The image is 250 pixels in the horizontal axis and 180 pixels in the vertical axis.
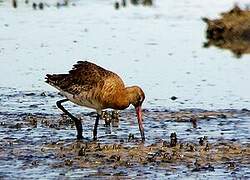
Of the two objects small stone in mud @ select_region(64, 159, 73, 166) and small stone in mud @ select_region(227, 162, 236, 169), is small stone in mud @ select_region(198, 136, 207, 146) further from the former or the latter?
small stone in mud @ select_region(64, 159, 73, 166)

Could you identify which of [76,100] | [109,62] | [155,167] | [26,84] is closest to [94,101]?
[76,100]

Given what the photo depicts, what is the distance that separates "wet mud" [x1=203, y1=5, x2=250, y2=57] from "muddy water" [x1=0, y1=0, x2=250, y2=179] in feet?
1.51

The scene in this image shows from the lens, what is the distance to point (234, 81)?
19.2 m

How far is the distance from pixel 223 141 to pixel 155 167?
6.42 ft

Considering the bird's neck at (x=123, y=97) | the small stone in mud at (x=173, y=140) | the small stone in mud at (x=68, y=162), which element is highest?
the bird's neck at (x=123, y=97)

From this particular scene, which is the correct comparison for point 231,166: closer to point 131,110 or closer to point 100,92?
point 100,92

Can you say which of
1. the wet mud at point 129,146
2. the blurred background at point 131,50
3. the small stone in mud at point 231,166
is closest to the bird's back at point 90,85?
the wet mud at point 129,146

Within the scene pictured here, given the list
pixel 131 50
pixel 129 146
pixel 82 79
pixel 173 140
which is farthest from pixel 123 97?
pixel 131 50

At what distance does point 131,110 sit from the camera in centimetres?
1524

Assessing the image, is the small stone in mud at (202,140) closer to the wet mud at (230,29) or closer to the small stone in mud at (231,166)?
the small stone in mud at (231,166)

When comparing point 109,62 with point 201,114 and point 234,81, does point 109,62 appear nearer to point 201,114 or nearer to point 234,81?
point 234,81

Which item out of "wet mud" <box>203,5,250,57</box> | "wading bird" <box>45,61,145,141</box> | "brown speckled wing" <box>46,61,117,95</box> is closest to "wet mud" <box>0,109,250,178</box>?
"wading bird" <box>45,61,145,141</box>

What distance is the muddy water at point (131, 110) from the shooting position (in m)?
11.2

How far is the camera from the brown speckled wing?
42.5 ft
